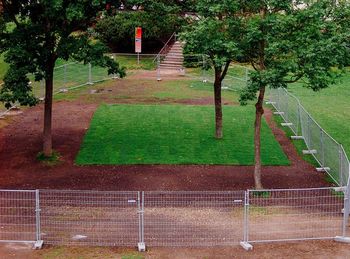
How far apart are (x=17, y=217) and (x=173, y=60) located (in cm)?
2381

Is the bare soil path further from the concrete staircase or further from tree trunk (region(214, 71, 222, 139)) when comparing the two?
the concrete staircase

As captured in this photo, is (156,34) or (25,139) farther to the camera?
(156,34)

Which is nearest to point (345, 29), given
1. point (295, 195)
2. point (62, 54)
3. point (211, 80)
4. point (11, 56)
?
point (295, 195)

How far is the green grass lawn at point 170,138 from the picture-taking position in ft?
68.1

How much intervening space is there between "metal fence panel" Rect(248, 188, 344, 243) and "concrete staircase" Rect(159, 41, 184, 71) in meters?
20.6

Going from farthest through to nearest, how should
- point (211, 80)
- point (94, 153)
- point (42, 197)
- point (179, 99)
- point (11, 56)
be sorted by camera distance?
point (211, 80), point (179, 99), point (94, 153), point (11, 56), point (42, 197)

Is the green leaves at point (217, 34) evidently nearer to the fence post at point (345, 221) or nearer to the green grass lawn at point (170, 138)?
the green grass lawn at point (170, 138)

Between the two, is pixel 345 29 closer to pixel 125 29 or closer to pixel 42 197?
pixel 42 197

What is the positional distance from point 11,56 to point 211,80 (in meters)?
17.8

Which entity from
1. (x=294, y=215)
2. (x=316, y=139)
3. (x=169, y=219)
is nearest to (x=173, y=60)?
Answer: (x=316, y=139)

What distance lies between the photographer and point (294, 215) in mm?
15391

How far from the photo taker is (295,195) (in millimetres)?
17062

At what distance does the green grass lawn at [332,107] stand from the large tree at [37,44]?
9.44 metres

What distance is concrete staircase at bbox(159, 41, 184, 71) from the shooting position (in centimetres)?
3706
